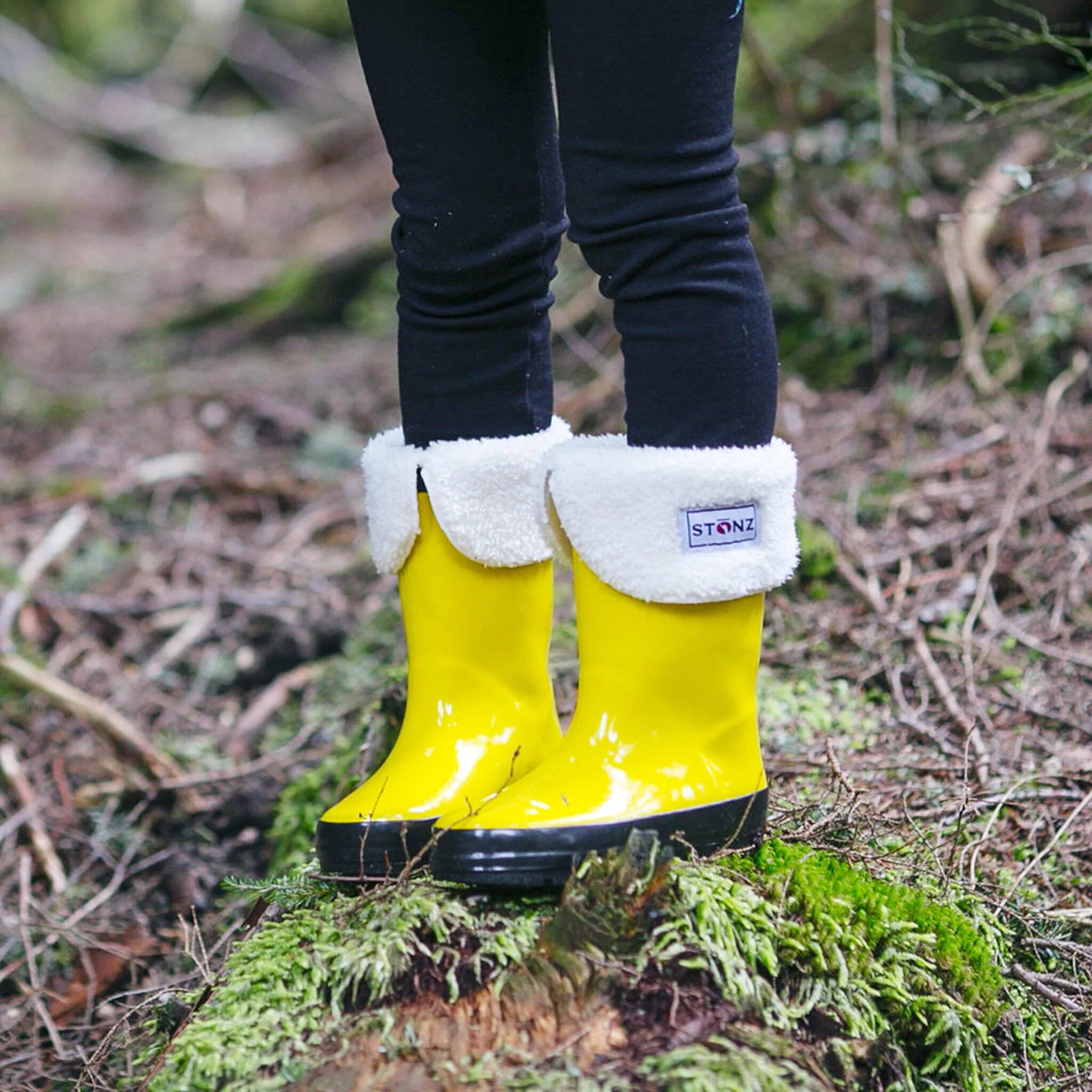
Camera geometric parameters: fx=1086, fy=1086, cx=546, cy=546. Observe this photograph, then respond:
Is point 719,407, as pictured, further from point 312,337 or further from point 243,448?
point 312,337

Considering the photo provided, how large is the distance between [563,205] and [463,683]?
637mm

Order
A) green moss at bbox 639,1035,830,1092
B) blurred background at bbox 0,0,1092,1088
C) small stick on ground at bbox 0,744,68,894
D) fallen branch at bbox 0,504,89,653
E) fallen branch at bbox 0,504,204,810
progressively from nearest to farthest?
green moss at bbox 639,1035,830,1092 → blurred background at bbox 0,0,1092,1088 → small stick on ground at bbox 0,744,68,894 → fallen branch at bbox 0,504,204,810 → fallen branch at bbox 0,504,89,653

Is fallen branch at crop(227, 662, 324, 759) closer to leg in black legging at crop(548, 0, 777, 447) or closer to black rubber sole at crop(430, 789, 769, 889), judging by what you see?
black rubber sole at crop(430, 789, 769, 889)

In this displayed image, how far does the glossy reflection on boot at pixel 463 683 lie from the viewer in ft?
4.38

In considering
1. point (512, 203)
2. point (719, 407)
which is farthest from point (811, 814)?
point (512, 203)

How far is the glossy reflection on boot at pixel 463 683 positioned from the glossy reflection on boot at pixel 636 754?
92mm

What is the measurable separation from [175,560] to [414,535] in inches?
68.8

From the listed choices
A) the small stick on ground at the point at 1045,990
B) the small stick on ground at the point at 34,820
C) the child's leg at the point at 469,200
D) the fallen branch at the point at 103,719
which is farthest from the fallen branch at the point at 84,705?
the small stick on ground at the point at 1045,990

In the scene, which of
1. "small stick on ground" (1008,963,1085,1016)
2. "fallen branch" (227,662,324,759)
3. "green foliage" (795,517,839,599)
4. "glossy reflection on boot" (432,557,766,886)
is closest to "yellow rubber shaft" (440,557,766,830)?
"glossy reflection on boot" (432,557,766,886)

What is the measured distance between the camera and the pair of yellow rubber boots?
118 centimetres

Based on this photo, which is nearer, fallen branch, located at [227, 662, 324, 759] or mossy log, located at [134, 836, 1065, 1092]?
mossy log, located at [134, 836, 1065, 1092]

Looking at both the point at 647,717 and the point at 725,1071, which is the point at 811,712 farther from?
the point at 725,1071

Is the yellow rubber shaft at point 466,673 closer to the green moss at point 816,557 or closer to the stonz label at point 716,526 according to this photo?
the stonz label at point 716,526

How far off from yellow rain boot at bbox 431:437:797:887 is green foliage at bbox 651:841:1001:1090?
8 cm
